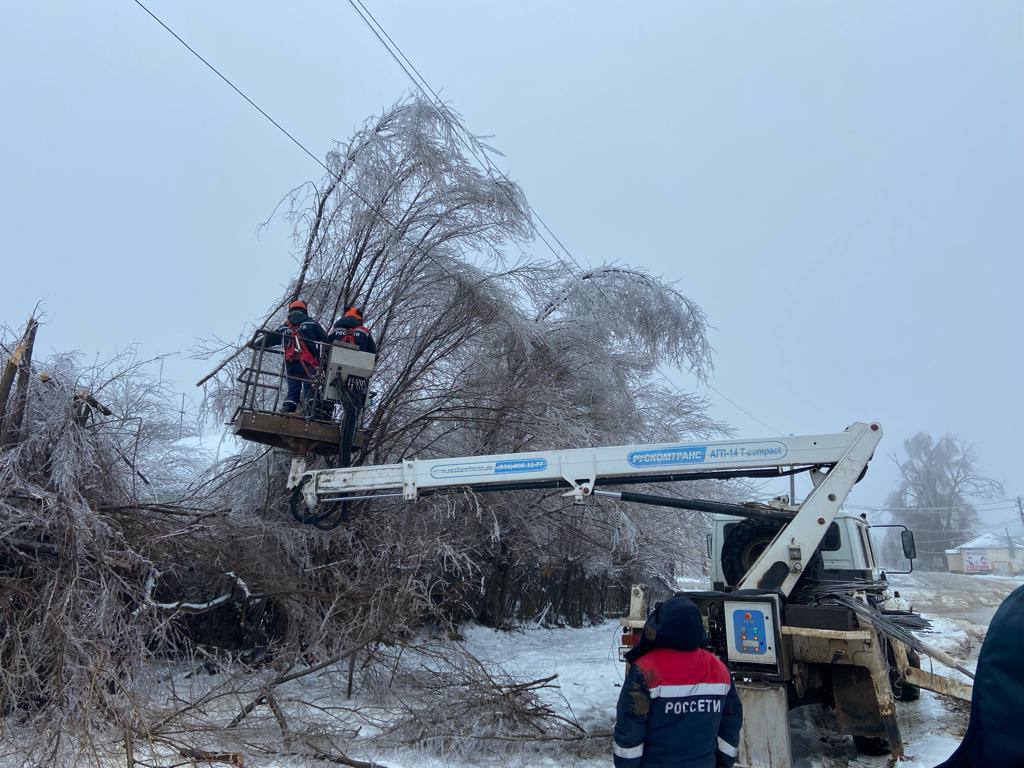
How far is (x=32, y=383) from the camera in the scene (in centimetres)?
783

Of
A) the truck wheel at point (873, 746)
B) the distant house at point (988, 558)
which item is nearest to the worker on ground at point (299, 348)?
the truck wheel at point (873, 746)

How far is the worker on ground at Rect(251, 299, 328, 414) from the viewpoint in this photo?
28.5 ft

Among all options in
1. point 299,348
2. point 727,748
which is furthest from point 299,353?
point 727,748

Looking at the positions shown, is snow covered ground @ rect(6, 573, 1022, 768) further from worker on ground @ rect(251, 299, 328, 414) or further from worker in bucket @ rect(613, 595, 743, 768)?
worker on ground @ rect(251, 299, 328, 414)

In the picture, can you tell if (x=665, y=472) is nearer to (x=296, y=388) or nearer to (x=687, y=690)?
(x=687, y=690)

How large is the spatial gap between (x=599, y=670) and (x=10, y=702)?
744 cm

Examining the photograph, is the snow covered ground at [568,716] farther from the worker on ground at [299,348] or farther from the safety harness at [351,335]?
the safety harness at [351,335]

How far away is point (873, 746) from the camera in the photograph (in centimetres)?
652

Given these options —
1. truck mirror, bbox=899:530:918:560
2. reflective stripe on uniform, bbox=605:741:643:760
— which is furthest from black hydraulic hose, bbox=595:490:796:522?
reflective stripe on uniform, bbox=605:741:643:760

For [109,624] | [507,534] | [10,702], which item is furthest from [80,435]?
[507,534]

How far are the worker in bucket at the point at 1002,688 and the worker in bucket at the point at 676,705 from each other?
2.43 metres

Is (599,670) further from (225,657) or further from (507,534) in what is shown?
(225,657)

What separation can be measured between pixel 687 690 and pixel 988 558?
59.3 metres

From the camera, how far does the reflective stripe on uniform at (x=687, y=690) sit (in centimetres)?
352
